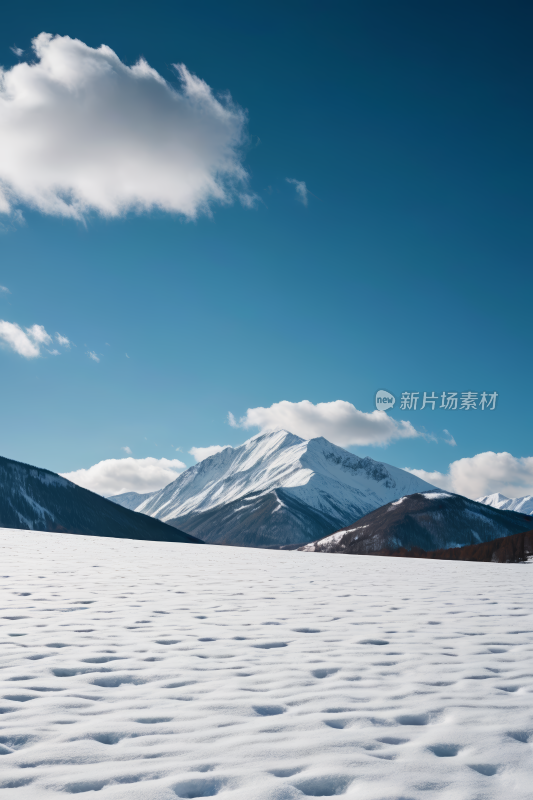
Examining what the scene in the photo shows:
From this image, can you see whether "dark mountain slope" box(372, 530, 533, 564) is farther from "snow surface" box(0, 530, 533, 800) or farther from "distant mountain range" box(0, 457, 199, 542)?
"distant mountain range" box(0, 457, 199, 542)

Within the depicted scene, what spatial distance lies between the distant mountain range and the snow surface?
167 m

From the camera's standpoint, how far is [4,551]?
→ 18.9 m

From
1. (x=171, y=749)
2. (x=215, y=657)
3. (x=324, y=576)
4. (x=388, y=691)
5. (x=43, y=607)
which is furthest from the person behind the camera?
(x=324, y=576)

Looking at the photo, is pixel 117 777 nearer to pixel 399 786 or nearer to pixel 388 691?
pixel 399 786

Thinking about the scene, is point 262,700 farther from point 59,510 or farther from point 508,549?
point 59,510

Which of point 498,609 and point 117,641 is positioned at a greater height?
point 498,609

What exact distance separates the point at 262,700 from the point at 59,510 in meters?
186

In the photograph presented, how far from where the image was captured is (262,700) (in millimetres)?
4578

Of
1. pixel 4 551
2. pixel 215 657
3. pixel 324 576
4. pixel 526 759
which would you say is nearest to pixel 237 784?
pixel 526 759

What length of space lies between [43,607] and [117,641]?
9.50 feet

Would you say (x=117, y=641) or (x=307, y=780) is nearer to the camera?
(x=307, y=780)

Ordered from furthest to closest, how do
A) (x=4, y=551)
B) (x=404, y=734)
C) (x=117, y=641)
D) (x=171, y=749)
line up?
(x=4, y=551) < (x=117, y=641) < (x=404, y=734) < (x=171, y=749)

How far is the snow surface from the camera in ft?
10.7

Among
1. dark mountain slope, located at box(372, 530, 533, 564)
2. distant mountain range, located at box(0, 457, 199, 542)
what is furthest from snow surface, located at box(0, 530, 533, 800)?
distant mountain range, located at box(0, 457, 199, 542)
